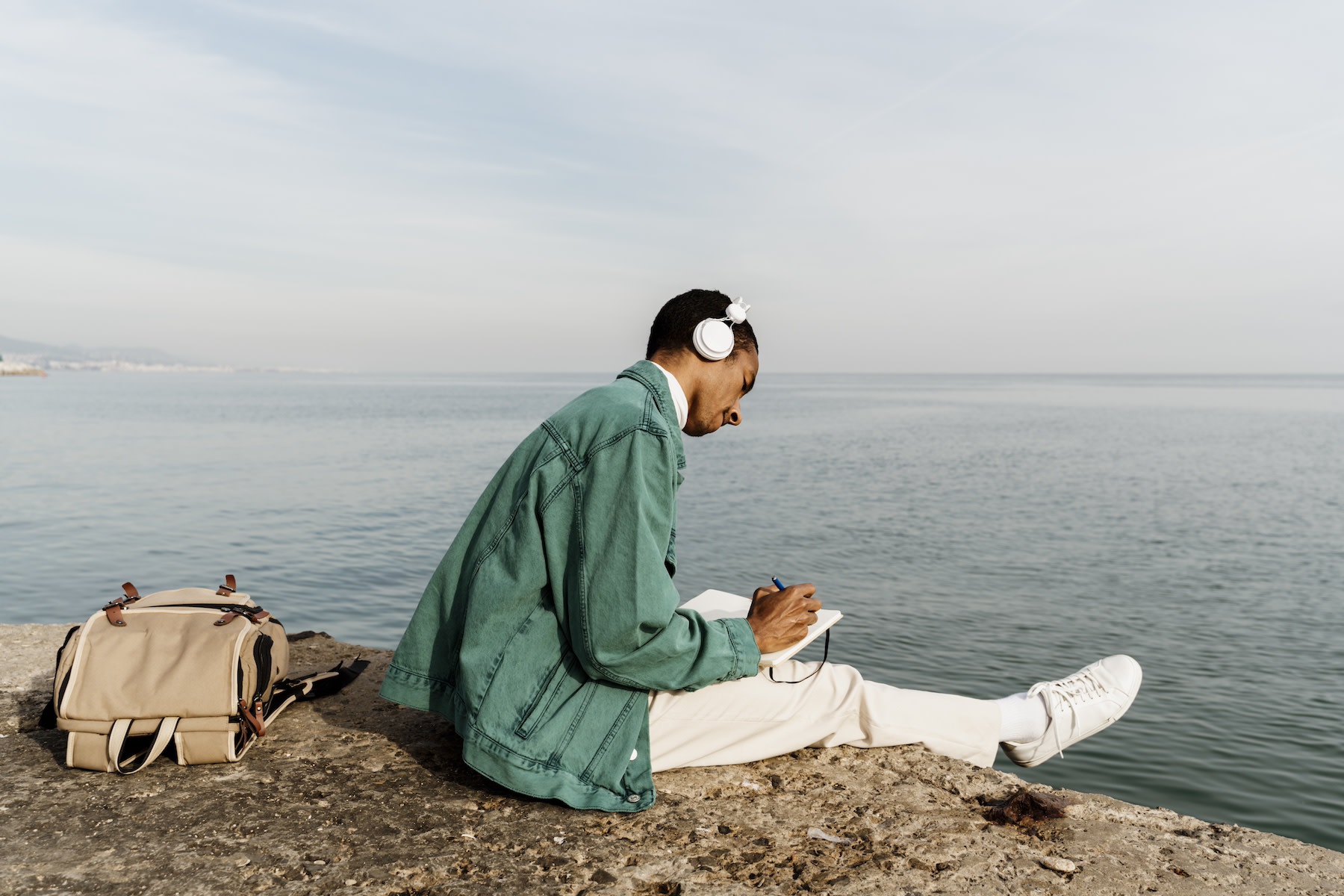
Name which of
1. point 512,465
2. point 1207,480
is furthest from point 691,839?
point 1207,480

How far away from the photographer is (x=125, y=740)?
10.5 feet

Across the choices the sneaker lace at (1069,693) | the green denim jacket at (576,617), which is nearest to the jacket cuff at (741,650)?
the green denim jacket at (576,617)

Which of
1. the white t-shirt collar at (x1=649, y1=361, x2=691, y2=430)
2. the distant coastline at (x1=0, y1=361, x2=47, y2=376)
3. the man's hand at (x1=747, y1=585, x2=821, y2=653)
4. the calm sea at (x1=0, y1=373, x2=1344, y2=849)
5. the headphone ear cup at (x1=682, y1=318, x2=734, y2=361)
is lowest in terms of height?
the calm sea at (x1=0, y1=373, x2=1344, y2=849)

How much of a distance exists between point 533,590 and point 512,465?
0.38 metres

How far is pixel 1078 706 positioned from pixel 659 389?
207 cm

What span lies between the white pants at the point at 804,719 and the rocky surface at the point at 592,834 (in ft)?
0.31

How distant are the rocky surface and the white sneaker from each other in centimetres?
18

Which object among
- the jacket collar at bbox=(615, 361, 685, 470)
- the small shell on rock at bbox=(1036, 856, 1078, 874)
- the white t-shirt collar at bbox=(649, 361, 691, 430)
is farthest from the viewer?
the white t-shirt collar at bbox=(649, 361, 691, 430)

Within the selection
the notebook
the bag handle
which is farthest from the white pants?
the bag handle

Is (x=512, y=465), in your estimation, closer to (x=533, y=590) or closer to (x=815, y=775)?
(x=533, y=590)

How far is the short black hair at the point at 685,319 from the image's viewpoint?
3051mm

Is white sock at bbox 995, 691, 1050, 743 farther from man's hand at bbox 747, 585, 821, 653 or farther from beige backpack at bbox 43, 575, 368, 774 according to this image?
beige backpack at bbox 43, 575, 368, 774

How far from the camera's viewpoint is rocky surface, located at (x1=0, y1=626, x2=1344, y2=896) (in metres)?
2.64

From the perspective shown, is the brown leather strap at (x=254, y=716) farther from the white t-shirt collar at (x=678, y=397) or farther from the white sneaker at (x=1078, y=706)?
the white sneaker at (x=1078, y=706)
